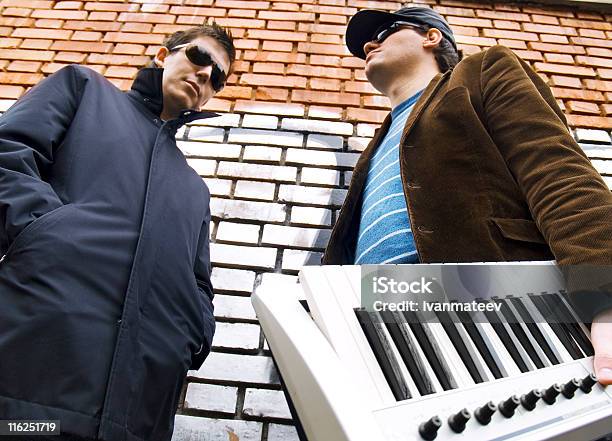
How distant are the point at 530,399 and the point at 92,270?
0.81m

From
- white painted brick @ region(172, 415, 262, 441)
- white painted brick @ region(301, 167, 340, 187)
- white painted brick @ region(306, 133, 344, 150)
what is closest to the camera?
white painted brick @ region(172, 415, 262, 441)

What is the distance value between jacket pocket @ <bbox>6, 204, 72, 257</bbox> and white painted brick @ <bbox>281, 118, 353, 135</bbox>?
144 cm

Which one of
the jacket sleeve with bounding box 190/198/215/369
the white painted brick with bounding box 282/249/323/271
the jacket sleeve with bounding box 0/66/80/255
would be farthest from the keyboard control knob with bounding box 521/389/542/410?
the white painted brick with bounding box 282/249/323/271

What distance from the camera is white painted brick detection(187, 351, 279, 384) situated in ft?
5.41

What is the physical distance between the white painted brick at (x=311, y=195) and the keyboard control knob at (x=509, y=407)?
4.76ft

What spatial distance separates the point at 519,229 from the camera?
1084 mm

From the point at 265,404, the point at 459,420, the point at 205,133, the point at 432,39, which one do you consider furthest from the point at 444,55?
the point at 459,420

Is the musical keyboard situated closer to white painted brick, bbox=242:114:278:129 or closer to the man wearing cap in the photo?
the man wearing cap

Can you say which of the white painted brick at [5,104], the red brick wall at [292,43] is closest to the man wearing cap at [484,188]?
the red brick wall at [292,43]

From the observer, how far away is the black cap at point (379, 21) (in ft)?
6.57

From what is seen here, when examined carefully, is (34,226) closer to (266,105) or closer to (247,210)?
(247,210)

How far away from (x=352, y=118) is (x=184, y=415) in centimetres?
149

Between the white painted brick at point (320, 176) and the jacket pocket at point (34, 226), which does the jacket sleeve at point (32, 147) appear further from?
the white painted brick at point (320, 176)

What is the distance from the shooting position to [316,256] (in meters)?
1.94
